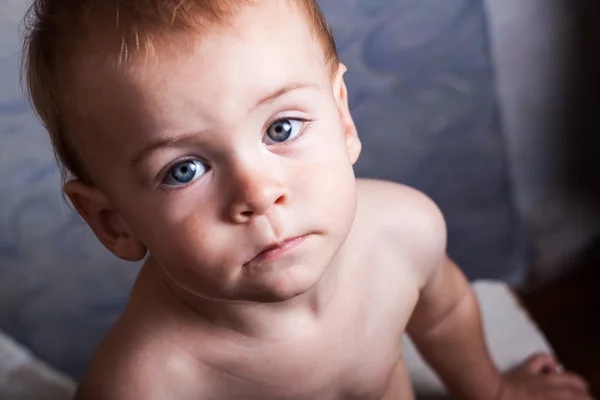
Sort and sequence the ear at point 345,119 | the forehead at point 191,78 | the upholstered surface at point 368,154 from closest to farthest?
the forehead at point 191,78 < the ear at point 345,119 < the upholstered surface at point 368,154

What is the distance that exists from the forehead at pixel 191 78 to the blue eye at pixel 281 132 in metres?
0.03

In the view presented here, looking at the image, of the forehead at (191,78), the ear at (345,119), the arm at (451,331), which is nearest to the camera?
the forehead at (191,78)

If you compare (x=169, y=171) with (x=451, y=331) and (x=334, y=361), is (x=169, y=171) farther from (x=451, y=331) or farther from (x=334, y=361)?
(x=451, y=331)

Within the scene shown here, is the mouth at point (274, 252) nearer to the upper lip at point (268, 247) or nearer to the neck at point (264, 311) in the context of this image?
the upper lip at point (268, 247)

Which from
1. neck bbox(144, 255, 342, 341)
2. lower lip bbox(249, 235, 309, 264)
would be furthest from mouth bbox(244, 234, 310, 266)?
neck bbox(144, 255, 342, 341)

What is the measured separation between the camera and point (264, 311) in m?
0.60

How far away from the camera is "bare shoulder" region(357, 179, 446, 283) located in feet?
2.18

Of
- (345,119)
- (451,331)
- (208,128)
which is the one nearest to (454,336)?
(451,331)

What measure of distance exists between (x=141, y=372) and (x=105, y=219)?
121 millimetres

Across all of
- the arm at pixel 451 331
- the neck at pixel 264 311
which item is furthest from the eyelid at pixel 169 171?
the arm at pixel 451 331

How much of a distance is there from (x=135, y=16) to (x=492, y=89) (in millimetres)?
647

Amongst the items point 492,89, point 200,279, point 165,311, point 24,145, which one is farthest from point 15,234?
point 492,89

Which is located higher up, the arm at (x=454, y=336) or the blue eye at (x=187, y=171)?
the blue eye at (x=187, y=171)

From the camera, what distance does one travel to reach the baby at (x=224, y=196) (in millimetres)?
462
